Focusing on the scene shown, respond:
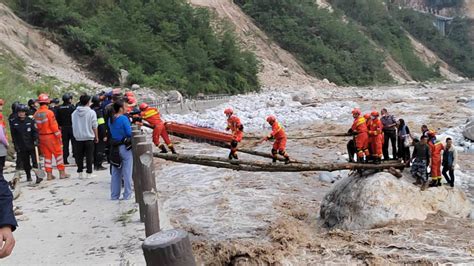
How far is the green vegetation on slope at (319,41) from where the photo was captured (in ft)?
161

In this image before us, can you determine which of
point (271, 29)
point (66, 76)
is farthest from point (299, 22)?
point (66, 76)

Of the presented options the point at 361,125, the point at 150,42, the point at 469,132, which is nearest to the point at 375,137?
the point at 361,125

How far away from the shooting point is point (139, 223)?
203 inches

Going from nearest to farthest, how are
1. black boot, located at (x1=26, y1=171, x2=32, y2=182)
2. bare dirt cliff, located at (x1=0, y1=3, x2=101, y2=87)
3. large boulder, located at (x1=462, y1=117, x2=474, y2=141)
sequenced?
black boot, located at (x1=26, y1=171, x2=32, y2=182) → large boulder, located at (x1=462, y1=117, x2=474, y2=141) → bare dirt cliff, located at (x1=0, y1=3, x2=101, y2=87)

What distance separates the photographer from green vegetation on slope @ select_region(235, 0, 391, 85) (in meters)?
49.2

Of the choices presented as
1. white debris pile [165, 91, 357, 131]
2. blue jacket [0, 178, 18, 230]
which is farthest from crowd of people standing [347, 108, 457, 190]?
white debris pile [165, 91, 357, 131]

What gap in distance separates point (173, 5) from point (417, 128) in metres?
21.9

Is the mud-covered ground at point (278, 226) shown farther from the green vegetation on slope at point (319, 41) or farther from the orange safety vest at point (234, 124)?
the green vegetation on slope at point (319, 41)

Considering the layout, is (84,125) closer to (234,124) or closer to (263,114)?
(234,124)

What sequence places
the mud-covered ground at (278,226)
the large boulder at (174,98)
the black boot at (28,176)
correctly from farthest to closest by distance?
the large boulder at (174,98)
the black boot at (28,176)
the mud-covered ground at (278,226)

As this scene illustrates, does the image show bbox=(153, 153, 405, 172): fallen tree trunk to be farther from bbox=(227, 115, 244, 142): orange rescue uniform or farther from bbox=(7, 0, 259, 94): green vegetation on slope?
bbox=(7, 0, 259, 94): green vegetation on slope

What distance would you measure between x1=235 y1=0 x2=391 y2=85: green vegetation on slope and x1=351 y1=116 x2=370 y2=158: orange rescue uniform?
137 ft

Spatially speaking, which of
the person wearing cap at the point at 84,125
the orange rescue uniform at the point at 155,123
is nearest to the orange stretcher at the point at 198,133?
the orange rescue uniform at the point at 155,123

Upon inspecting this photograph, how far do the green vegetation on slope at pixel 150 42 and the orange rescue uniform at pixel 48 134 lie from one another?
1658 cm
